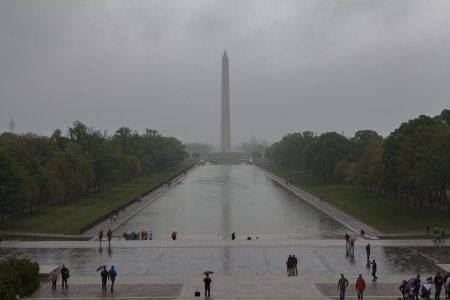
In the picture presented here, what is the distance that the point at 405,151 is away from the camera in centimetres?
5075

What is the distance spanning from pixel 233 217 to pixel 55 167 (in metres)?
20.9

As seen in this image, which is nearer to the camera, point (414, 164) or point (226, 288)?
point (226, 288)

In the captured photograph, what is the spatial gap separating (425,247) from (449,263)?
4674 millimetres

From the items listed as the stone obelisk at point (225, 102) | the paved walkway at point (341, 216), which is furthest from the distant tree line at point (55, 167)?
the stone obelisk at point (225, 102)

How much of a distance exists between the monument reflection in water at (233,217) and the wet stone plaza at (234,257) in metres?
0.08

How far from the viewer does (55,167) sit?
185 feet

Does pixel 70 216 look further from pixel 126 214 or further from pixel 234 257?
pixel 234 257

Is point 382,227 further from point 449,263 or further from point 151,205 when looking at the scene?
point 151,205

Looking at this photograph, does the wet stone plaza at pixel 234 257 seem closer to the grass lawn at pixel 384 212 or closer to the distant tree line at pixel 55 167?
the grass lawn at pixel 384 212

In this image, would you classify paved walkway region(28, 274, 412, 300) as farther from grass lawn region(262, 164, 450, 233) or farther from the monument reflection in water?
Answer: grass lawn region(262, 164, 450, 233)

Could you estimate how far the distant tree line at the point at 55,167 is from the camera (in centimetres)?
4141

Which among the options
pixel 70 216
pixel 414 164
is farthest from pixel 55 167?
pixel 414 164

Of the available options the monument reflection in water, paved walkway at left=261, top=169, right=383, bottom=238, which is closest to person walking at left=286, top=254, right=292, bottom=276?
the monument reflection in water

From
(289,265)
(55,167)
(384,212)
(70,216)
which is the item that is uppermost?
(55,167)
